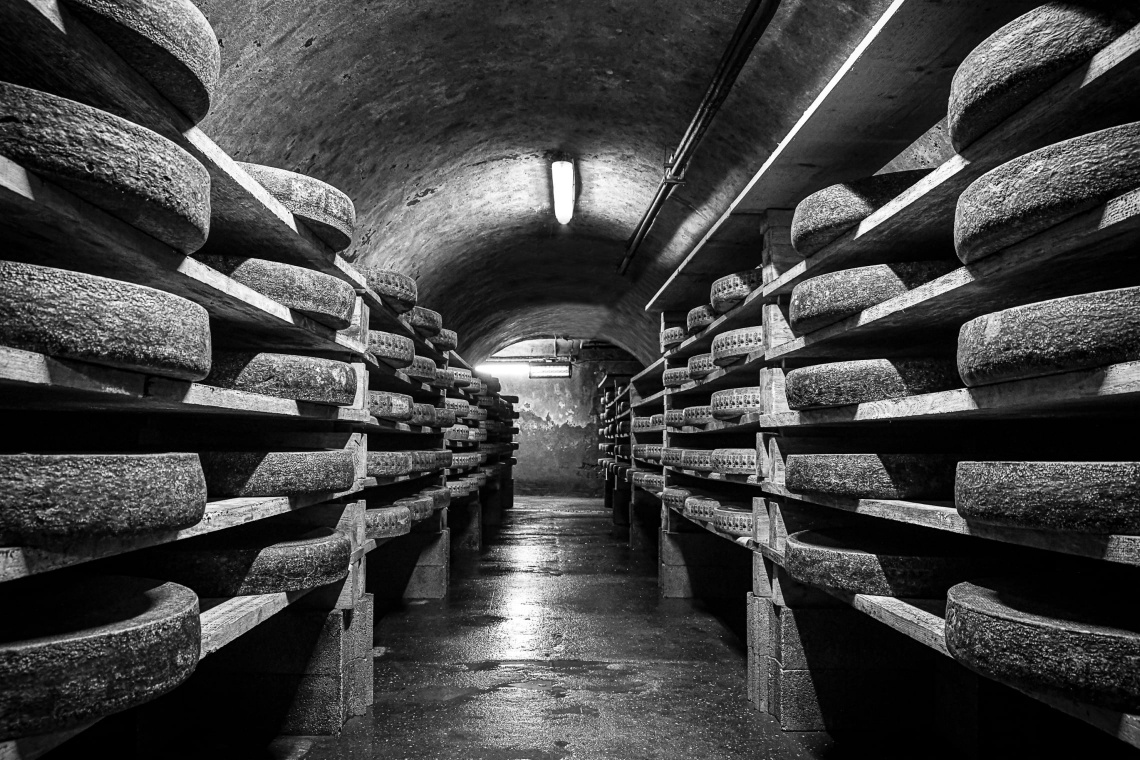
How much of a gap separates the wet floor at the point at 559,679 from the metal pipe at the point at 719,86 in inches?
126

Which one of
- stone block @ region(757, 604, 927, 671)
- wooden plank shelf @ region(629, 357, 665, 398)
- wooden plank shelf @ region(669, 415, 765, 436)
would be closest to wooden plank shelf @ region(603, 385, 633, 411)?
wooden plank shelf @ region(629, 357, 665, 398)

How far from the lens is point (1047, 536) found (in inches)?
68.6

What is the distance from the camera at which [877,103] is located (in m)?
2.74

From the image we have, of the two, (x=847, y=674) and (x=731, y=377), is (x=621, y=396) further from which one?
(x=847, y=674)

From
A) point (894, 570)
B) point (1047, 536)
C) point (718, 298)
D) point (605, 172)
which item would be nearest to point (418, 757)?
point (894, 570)

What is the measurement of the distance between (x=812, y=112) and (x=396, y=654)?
374 centimetres

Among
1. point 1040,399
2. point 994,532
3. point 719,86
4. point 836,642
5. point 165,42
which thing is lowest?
point 836,642

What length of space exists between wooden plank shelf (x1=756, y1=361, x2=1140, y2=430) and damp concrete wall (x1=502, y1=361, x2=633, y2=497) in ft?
53.0

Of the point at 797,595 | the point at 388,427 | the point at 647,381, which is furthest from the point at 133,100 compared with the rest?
the point at 647,381

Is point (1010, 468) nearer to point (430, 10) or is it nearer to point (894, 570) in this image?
point (894, 570)

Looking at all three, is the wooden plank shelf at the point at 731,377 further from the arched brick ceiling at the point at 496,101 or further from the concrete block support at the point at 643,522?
the concrete block support at the point at 643,522

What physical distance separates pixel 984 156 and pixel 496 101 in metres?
3.87

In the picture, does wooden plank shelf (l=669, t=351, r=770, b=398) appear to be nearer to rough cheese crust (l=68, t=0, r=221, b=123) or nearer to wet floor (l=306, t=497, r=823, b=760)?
wet floor (l=306, t=497, r=823, b=760)

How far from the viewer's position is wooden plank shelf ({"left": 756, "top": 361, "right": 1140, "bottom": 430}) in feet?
5.06
